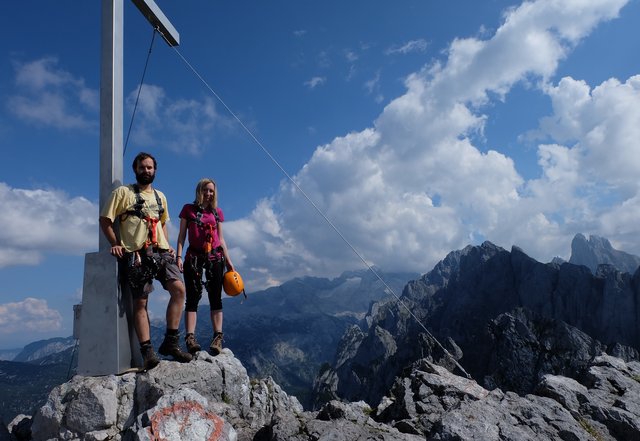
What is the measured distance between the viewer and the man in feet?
26.2

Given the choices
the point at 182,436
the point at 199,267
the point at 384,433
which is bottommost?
the point at 384,433

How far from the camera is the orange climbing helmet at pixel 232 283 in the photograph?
9.02 meters

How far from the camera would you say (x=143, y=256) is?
812 cm

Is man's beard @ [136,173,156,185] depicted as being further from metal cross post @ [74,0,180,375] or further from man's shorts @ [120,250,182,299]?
man's shorts @ [120,250,182,299]

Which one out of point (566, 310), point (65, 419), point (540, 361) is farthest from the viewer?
point (566, 310)

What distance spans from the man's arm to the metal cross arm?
5.36 meters

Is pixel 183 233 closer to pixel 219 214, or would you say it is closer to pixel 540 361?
pixel 219 214

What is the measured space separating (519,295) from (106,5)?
18259cm

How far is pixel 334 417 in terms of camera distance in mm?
7188

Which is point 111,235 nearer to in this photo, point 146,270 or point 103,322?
point 146,270

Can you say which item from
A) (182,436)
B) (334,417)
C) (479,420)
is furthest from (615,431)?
(182,436)

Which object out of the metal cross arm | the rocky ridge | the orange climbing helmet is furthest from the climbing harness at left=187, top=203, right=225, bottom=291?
the rocky ridge

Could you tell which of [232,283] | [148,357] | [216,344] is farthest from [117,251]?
[216,344]

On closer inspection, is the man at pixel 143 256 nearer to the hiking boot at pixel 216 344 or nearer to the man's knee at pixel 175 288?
the man's knee at pixel 175 288
